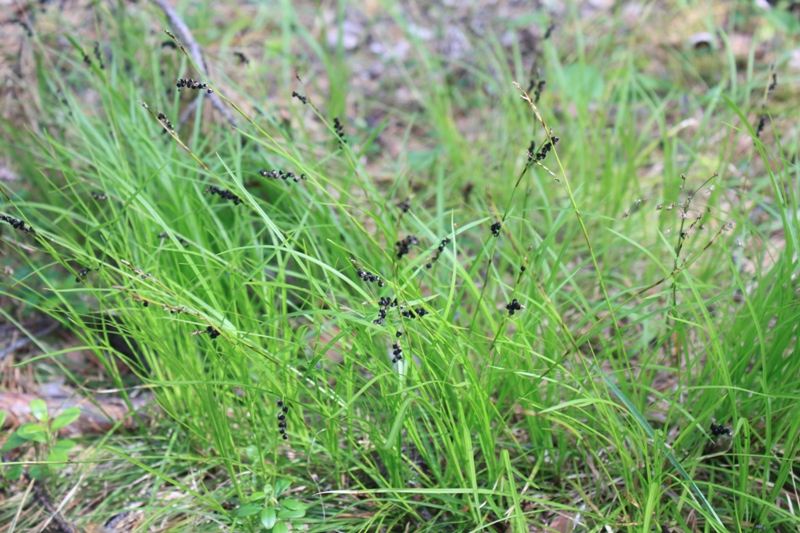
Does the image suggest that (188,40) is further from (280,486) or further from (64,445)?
(280,486)

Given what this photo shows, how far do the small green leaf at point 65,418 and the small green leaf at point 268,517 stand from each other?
0.67 m

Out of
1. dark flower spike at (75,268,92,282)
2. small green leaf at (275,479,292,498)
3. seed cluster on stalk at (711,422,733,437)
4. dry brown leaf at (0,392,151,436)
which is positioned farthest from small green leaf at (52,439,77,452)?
seed cluster on stalk at (711,422,733,437)

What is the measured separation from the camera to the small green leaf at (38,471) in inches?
61.6

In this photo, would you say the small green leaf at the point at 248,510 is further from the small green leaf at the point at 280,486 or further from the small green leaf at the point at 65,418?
the small green leaf at the point at 65,418

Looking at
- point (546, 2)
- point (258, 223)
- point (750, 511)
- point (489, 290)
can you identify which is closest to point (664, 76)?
point (546, 2)

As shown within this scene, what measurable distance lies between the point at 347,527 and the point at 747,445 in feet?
2.92

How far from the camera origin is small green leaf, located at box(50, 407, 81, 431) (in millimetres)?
1546

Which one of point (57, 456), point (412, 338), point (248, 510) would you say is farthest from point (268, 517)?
point (57, 456)

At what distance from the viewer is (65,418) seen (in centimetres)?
157

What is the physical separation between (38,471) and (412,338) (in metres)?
1.09

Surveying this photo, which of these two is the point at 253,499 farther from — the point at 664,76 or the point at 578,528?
the point at 664,76

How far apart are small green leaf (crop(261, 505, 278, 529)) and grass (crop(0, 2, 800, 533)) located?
0.15 ft

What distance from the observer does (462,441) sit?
1.34m

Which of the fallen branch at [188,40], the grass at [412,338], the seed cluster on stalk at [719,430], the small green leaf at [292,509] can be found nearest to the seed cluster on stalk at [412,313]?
the grass at [412,338]
